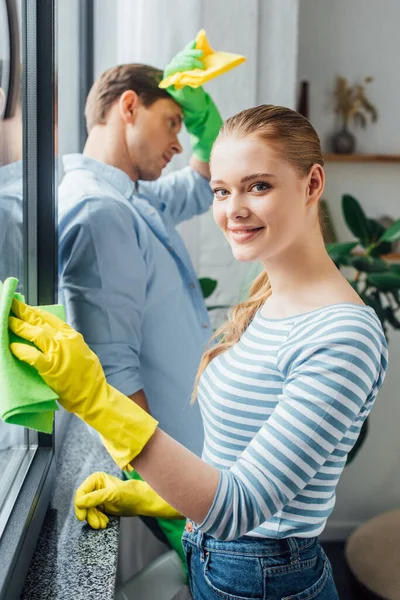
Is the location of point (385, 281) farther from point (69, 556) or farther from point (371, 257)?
point (69, 556)

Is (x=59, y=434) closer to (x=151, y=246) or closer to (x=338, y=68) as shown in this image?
(x=151, y=246)

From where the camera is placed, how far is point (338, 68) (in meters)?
2.76

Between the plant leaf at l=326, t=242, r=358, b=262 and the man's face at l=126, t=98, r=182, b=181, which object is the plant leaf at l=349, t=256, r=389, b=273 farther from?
the man's face at l=126, t=98, r=182, b=181

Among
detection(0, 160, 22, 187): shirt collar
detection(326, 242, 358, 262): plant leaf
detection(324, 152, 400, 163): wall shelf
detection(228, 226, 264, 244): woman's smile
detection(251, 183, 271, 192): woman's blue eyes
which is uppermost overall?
detection(251, 183, 271, 192): woman's blue eyes

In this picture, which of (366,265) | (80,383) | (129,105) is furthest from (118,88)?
(366,265)

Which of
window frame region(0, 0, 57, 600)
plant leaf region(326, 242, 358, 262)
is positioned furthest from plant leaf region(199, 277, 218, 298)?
window frame region(0, 0, 57, 600)

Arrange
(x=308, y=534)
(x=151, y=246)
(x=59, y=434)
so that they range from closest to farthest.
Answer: (x=308, y=534) < (x=151, y=246) < (x=59, y=434)

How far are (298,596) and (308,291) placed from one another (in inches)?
15.8

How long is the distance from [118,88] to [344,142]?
57.9 inches

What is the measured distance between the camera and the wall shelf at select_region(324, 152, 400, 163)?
2717 millimetres

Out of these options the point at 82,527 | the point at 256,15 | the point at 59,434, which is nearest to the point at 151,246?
the point at 59,434

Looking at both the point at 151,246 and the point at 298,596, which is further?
the point at 151,246

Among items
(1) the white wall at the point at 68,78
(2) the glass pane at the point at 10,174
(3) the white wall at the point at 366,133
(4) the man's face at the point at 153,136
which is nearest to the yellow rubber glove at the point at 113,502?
(2) the glass pane at the point at 10,174

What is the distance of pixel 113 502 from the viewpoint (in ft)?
3.80
